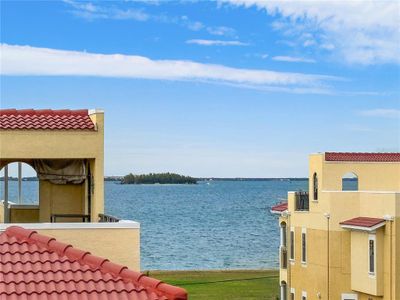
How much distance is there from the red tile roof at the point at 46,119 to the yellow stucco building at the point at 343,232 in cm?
1595

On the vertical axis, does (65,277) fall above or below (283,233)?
above

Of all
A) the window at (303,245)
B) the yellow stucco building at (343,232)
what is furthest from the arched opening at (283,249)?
the window at (303,245)

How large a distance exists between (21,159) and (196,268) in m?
66.1

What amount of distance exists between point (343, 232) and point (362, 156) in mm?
4448

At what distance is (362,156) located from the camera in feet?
131

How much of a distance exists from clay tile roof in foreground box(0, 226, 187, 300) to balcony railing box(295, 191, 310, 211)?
81.2ft

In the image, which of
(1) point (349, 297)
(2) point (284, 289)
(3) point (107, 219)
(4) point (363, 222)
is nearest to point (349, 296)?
(1) point (349, 297)

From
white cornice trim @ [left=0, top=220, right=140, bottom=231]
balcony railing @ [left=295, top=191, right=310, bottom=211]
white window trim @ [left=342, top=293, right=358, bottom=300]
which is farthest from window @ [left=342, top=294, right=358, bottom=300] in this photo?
white cornice trim @ [left=0, top=220, right=140, bottom=231]

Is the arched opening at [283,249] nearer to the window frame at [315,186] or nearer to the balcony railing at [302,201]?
the balcony railing at [302,201]

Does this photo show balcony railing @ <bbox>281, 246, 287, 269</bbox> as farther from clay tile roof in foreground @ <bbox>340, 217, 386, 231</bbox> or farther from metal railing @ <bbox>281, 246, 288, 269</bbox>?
clay tile roof in foreground @ <bbox>340, 217, 386, 231</bbox>

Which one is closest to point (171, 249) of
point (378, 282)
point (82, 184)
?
point (378, 282)

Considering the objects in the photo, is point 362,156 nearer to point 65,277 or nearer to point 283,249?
point 283,249

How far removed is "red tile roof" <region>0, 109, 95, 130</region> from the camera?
821 inches

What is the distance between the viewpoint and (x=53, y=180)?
22.9 m
